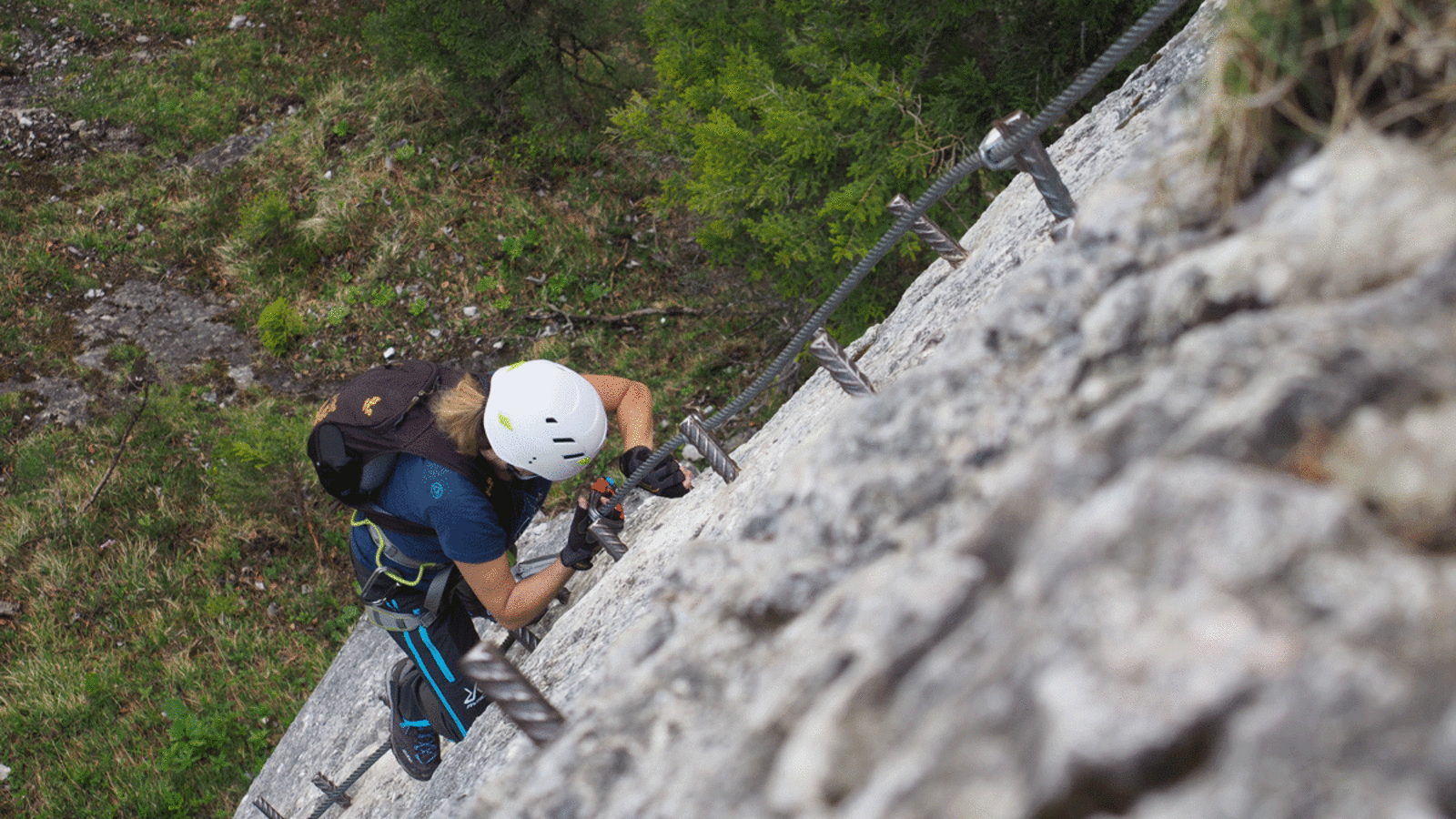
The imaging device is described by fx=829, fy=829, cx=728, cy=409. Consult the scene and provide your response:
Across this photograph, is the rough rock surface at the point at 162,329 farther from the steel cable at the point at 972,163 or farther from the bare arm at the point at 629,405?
the steel cable at the point at 972,163

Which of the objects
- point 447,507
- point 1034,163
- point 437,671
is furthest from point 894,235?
point 437,671

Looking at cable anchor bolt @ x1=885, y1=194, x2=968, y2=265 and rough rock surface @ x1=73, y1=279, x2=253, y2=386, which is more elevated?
rough rock surface @ x1=73, y1=279, x2=253, y2=386

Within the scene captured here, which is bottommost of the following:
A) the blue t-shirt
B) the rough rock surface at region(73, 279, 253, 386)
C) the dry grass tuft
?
the dry grass tuft

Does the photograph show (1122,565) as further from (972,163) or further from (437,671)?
(437,671)

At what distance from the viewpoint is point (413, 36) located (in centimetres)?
1098

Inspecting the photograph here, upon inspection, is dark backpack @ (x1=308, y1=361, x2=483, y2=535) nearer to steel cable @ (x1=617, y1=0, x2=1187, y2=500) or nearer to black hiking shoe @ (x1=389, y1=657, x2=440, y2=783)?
steel cable @ (x1=617, y1=0, x2=1187, y2=500)

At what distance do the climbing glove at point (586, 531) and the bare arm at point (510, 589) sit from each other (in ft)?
0.33

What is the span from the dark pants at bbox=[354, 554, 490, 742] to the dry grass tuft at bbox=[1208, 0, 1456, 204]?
4.37m

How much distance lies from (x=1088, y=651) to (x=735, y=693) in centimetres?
77

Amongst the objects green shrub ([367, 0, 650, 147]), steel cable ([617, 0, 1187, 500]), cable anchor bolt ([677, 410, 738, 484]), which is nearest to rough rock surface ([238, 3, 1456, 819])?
steel cable ([617, 0, 1187, 500])

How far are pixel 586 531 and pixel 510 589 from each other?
19.5 inches

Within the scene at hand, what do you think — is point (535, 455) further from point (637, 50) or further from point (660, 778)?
point (637, 50)

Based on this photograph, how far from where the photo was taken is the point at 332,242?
1141 centimetres

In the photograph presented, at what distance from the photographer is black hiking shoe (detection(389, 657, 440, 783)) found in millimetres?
4597
